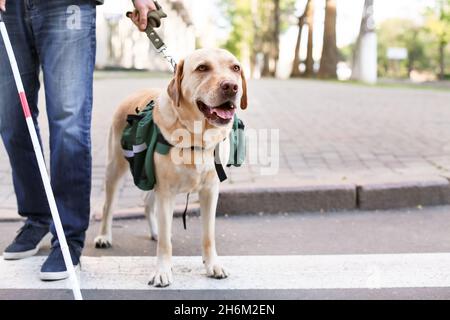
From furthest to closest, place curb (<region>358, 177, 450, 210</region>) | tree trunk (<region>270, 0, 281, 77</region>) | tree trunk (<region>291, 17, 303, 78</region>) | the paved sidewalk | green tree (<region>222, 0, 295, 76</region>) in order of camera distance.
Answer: green tree (<region>222, 0, 295, 76</region>), tree trunk (<region>270, 0, 281, 77</region>), tree trunk (<region>291, 17, 303, 78</region>), the paved sidewalk, curb (<region>358, 177, 450, 210</region>)

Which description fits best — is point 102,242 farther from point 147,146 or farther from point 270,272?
point 270,272

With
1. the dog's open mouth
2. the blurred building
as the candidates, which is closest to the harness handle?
the dog's open mouth

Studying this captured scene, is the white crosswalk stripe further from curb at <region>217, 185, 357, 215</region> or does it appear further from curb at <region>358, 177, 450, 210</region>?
curb at <region>358, 177, 450, 210</region>

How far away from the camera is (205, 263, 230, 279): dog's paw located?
3.73 meters

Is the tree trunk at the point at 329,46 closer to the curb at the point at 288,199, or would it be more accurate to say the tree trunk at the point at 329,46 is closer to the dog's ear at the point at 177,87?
the curb at the point at 288,199

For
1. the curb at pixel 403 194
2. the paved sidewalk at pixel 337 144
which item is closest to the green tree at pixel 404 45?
the paved sidewalk at pixel 337 144

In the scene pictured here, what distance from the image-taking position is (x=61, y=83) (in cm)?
361

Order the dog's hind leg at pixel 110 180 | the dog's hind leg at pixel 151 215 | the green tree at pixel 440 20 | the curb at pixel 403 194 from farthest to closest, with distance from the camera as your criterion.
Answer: the green tree at pixel 440 20 → the curb at pixel 403 194 → the dog's hind leg at pixel 151 215 → the dog's hind leg at pixel 110 180

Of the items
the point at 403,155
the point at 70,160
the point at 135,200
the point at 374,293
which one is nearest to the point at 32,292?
the point at 70,160

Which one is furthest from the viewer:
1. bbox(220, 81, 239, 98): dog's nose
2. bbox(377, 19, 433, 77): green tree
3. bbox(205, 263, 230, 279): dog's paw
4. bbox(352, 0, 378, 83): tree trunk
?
bbox(377, 19, 433, 77): green tree

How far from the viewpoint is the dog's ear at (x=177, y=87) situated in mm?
3512

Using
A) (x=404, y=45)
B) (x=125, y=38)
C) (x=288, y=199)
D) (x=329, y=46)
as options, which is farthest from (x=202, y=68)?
(x=404, y=45)

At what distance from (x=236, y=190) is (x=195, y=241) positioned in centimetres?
98

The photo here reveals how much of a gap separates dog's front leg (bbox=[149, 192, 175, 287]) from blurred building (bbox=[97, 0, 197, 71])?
45.2ft
